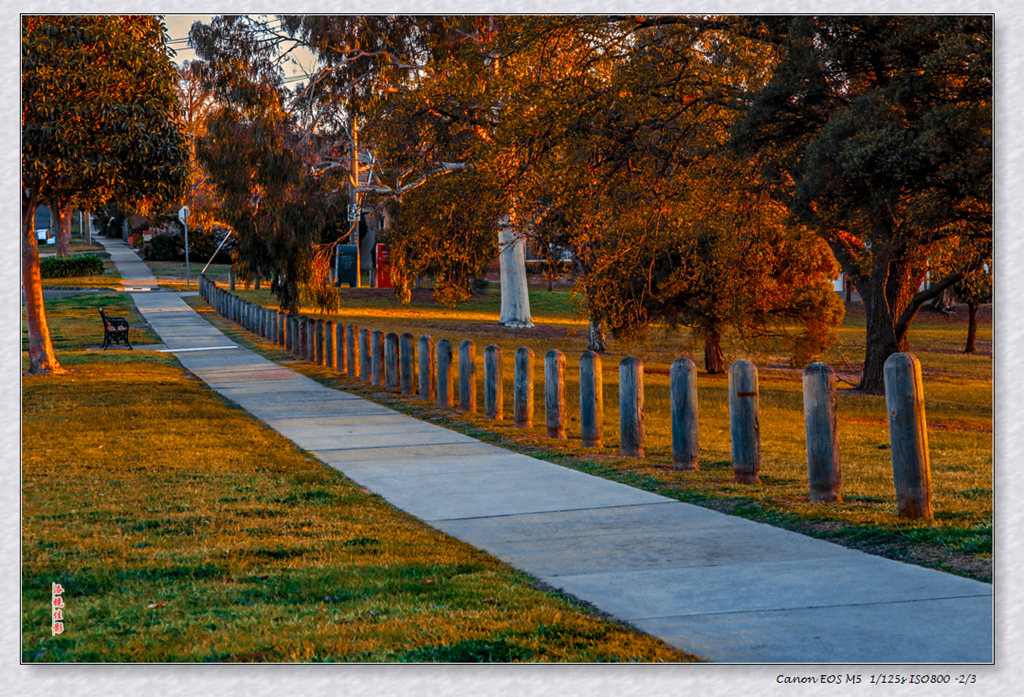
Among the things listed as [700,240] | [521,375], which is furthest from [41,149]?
[700,240]

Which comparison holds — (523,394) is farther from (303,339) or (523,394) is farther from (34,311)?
(303,339)

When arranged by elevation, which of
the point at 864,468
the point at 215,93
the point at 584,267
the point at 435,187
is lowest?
the point at 864,468

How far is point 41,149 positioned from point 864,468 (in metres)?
11.1

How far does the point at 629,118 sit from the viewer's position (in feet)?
47.4

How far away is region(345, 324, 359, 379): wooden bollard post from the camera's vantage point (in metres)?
20.2

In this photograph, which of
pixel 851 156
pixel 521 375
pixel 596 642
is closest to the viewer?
pixel 596 642

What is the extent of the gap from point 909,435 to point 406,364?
1072cm

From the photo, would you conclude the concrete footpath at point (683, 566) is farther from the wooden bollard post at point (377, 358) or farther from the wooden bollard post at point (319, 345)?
the wooden bollard post at point (319, 345)

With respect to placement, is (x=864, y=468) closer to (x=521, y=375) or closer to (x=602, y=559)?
(x=521, y=375)

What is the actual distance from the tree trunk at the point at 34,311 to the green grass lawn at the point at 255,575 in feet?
26.0

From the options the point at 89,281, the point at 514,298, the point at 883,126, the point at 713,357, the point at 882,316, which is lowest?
the point at 713,357

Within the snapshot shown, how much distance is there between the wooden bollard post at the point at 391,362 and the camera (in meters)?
17.7

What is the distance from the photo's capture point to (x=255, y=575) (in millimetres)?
6328

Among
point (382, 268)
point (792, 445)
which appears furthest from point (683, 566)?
point (382, 268)
